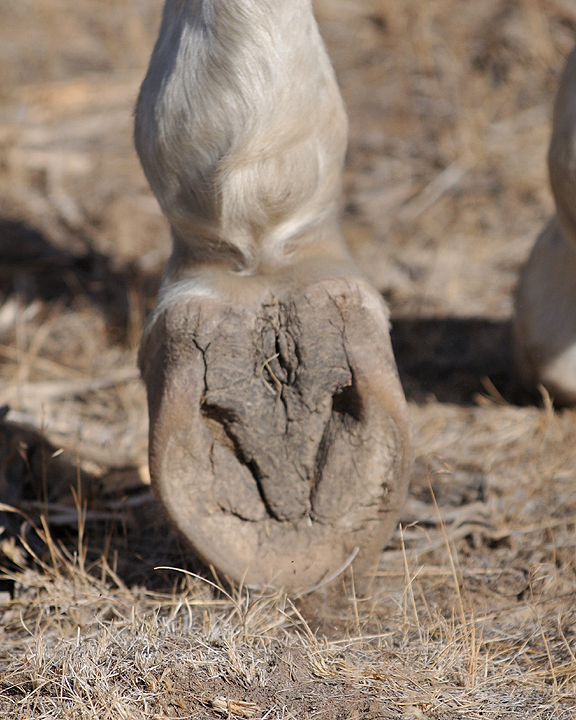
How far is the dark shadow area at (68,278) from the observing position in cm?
304

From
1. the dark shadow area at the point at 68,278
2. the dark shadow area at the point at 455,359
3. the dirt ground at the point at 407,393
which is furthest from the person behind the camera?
the dark shadow area at the point at 68,278

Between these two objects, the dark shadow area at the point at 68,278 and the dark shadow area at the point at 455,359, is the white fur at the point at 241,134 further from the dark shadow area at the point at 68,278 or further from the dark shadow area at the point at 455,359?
the dark shadow area at the point at 68,278

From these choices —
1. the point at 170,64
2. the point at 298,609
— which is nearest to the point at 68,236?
the point at 170,64

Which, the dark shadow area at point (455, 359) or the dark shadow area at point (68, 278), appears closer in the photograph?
the dark shadow area at point (455, 359)

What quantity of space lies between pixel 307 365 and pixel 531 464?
36.8 inches

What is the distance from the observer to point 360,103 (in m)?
4.30

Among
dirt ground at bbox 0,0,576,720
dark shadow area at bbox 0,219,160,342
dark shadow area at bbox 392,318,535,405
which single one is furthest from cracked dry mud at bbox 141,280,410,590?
dark shadow area at bbox 0,219,160,342

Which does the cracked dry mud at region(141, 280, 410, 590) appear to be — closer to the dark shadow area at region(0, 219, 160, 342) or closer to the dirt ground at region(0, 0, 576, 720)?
→ the dirt ground at region(0, 0, 576, 720)

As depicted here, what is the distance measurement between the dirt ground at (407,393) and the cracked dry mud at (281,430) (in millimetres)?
99

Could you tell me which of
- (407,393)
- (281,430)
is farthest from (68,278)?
(281,430)

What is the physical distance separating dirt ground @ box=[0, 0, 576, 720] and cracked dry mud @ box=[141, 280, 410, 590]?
99mm

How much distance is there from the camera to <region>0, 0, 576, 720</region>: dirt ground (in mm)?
1352

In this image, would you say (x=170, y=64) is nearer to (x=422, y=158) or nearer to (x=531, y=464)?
(x=531, y=464)

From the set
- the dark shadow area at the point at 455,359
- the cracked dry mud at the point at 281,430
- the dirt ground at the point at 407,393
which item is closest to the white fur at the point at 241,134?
the cracked dry mud at the point at 281,430
